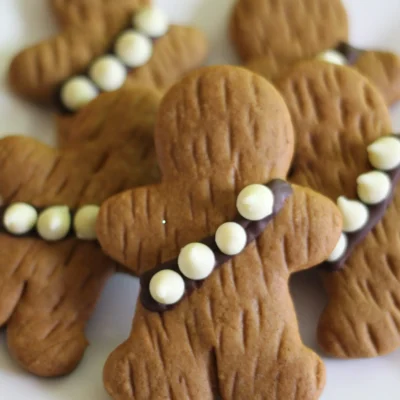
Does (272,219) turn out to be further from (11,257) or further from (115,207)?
(11,257)

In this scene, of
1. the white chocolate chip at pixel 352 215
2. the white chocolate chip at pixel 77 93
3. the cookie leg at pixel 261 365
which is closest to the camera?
the cookie leg at pixel 261 365

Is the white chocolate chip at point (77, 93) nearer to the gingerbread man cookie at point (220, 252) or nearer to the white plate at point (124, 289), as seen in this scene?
the white plate at point (124, 289)

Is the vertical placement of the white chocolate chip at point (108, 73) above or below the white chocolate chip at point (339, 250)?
above

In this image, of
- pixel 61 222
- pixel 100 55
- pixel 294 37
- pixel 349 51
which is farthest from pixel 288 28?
pixel 61 222

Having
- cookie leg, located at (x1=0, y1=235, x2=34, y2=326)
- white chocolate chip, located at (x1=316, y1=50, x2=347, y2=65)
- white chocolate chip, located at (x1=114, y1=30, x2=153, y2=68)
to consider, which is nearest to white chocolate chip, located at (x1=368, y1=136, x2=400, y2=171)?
white chocolate chip, located at (x1=316, y1=50, x2=347, y2=65)

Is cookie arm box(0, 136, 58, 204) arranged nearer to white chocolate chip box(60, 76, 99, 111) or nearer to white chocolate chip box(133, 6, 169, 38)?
white chocolate chip box(60, 76, 99, 111)

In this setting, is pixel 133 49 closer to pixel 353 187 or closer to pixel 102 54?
pixel 102 54

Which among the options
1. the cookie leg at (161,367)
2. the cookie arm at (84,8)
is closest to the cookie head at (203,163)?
the cookie leg at (161,367)

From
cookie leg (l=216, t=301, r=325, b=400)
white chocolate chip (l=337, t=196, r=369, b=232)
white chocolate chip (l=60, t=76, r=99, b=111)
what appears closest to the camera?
cookie leg (l=216, t=301, r=325, b=400)
